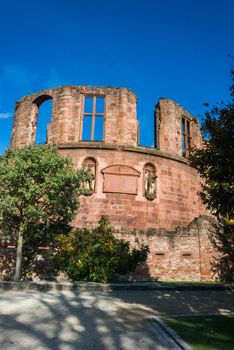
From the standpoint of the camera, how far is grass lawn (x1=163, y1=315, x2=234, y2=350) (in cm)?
493

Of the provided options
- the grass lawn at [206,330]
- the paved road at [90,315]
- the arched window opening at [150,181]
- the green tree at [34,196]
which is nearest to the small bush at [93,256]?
the green tree at [34,196]

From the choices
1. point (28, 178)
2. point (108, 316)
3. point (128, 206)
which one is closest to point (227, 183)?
point (108, 316)

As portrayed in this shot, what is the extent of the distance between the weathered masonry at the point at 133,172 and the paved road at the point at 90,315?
15.4 feet

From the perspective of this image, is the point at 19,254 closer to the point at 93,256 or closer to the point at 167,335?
the point at 93,256

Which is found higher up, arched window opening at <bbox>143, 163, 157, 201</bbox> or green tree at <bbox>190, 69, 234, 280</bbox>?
Answer: arched window opening at <bbox>143, 163, 157, 201</bbox>

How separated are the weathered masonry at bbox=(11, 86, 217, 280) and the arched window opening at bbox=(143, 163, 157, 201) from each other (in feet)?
0.18

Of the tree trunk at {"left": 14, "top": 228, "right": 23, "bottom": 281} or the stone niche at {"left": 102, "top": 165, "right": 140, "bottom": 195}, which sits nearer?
the tree trunk at {"left": 14, "top": 228, "right": 23, "bottom": 281}

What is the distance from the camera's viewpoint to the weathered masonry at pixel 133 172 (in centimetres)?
1541

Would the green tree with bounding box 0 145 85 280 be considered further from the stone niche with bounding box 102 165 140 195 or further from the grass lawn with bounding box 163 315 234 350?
the grass lawn with bounding box 163 315 234 350

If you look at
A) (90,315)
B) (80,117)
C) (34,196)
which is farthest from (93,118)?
(90,315)

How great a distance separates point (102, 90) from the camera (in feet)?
Result: 64.2

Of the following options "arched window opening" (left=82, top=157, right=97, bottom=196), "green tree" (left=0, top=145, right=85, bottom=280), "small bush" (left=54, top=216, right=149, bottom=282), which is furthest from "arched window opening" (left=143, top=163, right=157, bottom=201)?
"green tree" (left=0, top=145, right=85, bottom=280)

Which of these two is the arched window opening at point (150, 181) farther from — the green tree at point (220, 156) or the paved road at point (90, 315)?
the green tree at point (220, 156)

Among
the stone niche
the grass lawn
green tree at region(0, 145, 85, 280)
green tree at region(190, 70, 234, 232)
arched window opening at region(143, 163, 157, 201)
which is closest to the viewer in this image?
the grass lawn
